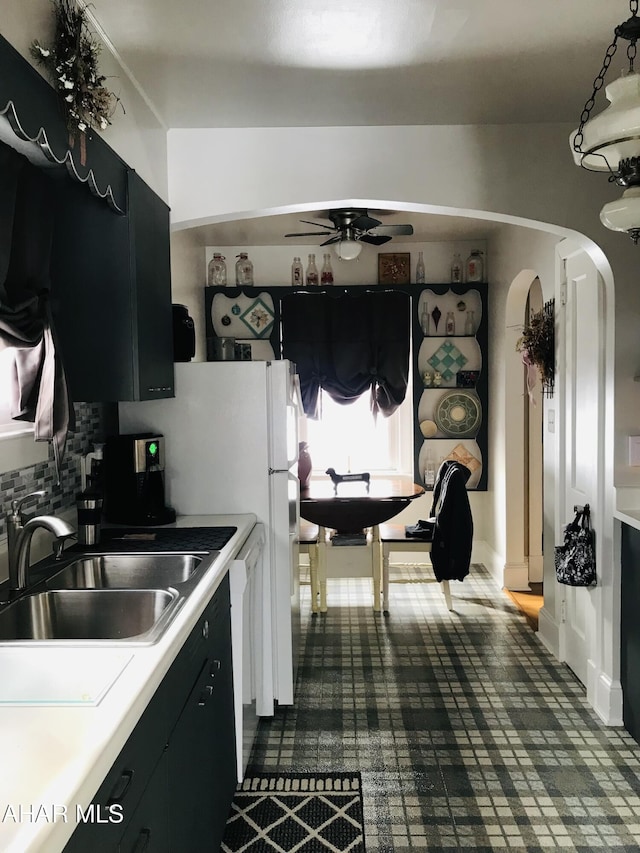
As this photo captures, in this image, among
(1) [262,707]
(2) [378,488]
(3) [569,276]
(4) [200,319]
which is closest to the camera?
(1) [262,707]

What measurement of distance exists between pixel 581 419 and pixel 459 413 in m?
2.26

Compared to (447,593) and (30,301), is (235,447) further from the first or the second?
(447,593)

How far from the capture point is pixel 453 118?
9.53 ft

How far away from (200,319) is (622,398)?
3414 mm

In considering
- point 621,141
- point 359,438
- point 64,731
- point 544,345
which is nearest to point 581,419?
point 544,345

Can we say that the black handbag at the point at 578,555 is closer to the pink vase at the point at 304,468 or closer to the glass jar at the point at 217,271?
the pink vase at the point at 304,468

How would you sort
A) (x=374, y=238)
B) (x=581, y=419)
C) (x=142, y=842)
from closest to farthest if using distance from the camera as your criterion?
1. (x=142, y=842)
2. (x=581, y=419)
3. (x=374, y=238)

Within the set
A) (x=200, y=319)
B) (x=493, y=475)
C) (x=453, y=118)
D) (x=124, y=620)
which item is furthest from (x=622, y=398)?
(x=200, y=319)

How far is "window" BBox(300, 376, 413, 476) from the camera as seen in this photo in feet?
19.2

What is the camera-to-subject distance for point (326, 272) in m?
5.62

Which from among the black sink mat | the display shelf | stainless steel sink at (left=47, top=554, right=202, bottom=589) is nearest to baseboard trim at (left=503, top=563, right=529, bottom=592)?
the display shelf

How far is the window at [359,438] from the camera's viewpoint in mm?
5848

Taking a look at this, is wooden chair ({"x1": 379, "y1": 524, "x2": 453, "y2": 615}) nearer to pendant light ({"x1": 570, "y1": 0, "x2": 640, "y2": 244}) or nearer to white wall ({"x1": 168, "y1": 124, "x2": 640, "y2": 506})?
white wall ({"x1": 168, "y1": 124, "x2": 640, "y2": 506})

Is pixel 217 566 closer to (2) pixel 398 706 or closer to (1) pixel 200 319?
(2) pixel 398 706
